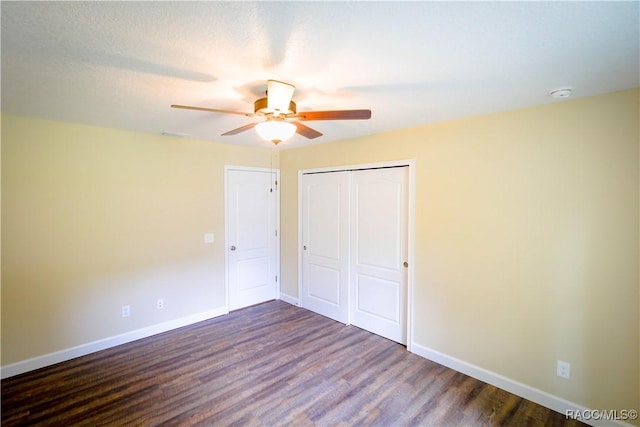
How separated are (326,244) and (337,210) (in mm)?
516

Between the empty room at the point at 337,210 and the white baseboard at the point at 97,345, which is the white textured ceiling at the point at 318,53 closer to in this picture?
the empty room at the point at 337,210

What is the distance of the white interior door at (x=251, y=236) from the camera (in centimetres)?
422

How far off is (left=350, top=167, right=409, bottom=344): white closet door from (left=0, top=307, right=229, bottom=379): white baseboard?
6.58ft

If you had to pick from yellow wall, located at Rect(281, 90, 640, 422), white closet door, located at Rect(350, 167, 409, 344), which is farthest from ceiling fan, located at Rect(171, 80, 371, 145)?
white closet door, located at Rect(350, 167, 409, 344)

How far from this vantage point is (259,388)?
8.38ft

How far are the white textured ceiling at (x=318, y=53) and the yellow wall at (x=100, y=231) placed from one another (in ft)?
2.01

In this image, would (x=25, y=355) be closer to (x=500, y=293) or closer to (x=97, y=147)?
(x=97, y=147)

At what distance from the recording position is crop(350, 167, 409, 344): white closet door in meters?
Answer: 3.29

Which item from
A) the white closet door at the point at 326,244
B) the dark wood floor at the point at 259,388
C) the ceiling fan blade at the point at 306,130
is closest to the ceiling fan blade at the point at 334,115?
the ceiling fan blade at the point at 306,130

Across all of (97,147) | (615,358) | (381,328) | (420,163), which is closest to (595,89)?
(420,163)

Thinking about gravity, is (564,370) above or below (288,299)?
above

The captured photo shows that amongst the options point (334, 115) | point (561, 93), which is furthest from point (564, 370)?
point (334, 115)

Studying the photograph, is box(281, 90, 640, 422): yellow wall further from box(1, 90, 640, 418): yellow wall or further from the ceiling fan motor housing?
the ceiling fan motor housing
